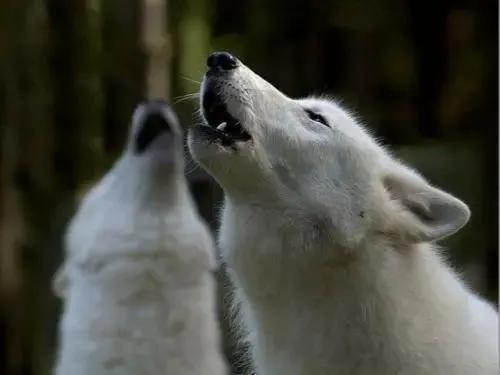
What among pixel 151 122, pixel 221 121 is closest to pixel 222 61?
pixel 221 121

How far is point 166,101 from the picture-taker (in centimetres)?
108

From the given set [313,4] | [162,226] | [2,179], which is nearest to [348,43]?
[313,4]

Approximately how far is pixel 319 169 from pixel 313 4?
0.35 meters

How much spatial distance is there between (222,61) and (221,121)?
61mm

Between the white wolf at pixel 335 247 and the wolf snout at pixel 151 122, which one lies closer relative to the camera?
the white wolf at pixel 335 247

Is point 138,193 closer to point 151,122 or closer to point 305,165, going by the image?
point 151,122

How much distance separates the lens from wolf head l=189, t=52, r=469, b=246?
92 centimetres

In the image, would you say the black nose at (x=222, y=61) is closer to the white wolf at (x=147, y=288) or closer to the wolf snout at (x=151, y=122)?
the wolf snout at (x=151, y=122)

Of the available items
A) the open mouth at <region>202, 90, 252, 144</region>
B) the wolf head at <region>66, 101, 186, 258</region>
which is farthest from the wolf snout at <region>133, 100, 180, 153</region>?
the open mouth at <region>202, 90, 252, 144</region>

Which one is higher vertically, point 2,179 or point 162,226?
point 162,226

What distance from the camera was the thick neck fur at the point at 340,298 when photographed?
960 mm

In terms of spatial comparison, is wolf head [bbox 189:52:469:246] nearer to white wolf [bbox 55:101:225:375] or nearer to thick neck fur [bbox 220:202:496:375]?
thick neck fur [bbox 220:202:496:375]

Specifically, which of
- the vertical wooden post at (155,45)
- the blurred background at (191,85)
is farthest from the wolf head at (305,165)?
the vertical wooden post at (155,45)

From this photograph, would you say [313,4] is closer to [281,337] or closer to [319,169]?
[319,169]
